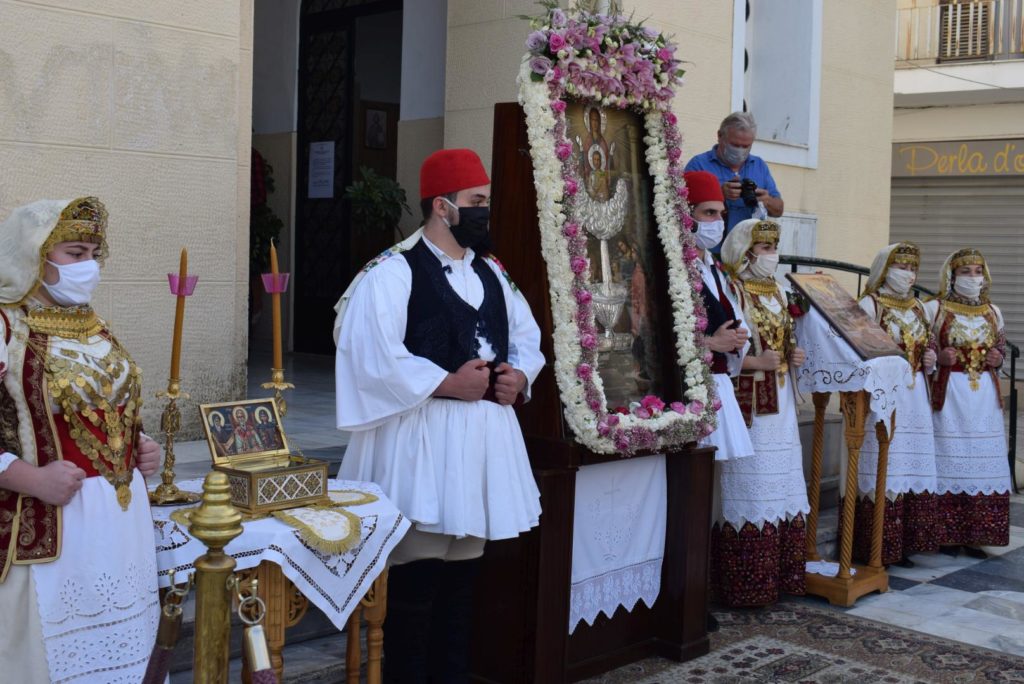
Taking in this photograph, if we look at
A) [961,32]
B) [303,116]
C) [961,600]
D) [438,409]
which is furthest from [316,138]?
[961,32]

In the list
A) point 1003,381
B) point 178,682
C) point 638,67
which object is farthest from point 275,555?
point 1003,381

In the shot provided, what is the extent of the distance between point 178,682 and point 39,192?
2668mm

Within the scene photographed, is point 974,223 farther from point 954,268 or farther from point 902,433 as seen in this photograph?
point 902,433

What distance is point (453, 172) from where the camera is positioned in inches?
159

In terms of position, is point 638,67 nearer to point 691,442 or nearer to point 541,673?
point 691,442

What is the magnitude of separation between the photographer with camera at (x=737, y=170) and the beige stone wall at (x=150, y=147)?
101 inches

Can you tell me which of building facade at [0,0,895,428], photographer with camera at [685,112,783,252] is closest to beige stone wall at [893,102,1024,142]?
building facade at [0,0,895,428]

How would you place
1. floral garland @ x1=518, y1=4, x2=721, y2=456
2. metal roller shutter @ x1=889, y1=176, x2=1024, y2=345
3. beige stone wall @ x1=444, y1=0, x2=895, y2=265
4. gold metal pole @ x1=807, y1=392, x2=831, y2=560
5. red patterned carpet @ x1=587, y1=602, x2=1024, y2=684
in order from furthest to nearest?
metal roller shutter @ x1=889, y1=176, x2=1024, y2=345 → beige stone wall @ x1=444, y1=0, x2=895, y2=265 → gold metal pole @ x1=807, y1=392, x2=831, y2=560 → red patterned carpet @ x1=587, y1=602, x2=1024, y2=684 → floral garland @ x1=518, y1=4, x2=721, y2=456

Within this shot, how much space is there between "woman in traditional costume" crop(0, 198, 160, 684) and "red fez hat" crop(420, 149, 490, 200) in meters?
1.21

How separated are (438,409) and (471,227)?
0.62m

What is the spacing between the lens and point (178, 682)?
4047 millimetres

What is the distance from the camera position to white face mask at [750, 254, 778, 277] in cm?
601

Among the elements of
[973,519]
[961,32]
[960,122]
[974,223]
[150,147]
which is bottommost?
[973,519]

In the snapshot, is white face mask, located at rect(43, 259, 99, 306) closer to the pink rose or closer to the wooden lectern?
the wooden lectern
